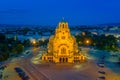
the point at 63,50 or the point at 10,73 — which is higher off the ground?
the point at 63,50

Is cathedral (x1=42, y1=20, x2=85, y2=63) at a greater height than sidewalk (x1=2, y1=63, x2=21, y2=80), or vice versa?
cathedral (x1=42, y1=20, x2=85, y2=63)

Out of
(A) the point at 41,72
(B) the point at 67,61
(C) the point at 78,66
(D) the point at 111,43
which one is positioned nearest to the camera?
(A) the point at 41,72

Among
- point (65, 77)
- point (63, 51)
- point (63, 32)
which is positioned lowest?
point (65, 77)

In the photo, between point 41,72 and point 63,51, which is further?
point 63,51

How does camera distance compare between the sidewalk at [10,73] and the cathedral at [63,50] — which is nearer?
the sidewalk at [10,73]

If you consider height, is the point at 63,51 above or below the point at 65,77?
above

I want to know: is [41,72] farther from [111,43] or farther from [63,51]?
[111,43]

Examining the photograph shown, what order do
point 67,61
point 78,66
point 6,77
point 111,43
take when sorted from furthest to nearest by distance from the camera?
point 111,43 < point 67,61 < point 78,66 < point 6,77

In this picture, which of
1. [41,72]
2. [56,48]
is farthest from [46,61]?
[41,72]

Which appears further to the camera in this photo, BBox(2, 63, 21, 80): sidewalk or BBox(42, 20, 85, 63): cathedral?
BBox(42, 20, 85, 63): cathedral

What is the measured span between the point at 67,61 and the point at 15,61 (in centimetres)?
731

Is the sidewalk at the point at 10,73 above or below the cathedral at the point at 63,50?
below

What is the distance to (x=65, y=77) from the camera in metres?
29.1

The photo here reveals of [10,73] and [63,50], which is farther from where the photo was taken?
[63,50]
